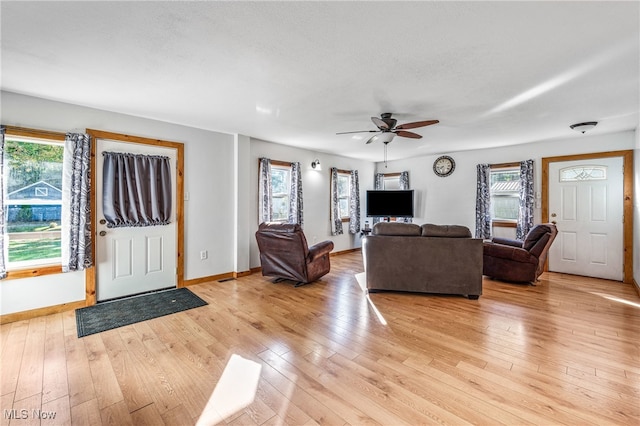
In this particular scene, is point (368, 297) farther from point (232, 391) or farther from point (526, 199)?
point (526, 199)

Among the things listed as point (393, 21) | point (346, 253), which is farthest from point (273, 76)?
point (346, 253)

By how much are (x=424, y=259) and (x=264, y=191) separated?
3.02 meters

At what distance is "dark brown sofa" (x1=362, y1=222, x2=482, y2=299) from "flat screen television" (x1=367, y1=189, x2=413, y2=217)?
282 centimetres

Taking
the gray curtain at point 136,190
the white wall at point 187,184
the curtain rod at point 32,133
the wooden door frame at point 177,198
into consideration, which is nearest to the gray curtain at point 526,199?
the white wall at point 187,184

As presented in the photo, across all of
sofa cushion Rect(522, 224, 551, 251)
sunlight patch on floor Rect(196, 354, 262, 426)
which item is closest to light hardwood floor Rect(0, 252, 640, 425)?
sunlight patch on floor Rect(196, 354, 262, 426)

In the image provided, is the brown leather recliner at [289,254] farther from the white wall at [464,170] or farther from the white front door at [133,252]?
the white wall at [464,170]

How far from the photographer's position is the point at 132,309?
340cm

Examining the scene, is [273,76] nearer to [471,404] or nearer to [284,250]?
[284,250]

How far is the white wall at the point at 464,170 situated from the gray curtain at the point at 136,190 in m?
5.52

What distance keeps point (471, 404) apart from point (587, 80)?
10.0ft

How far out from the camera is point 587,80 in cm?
265

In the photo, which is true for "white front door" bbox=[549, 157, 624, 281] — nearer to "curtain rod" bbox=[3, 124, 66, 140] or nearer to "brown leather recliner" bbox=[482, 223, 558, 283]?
"brown leather recliner" bbox=[482, 223, 558, 283]

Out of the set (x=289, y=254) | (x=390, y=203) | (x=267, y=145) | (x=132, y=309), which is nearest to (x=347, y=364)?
(x=289, y=254)

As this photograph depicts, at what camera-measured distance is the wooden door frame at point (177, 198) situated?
3486mm
